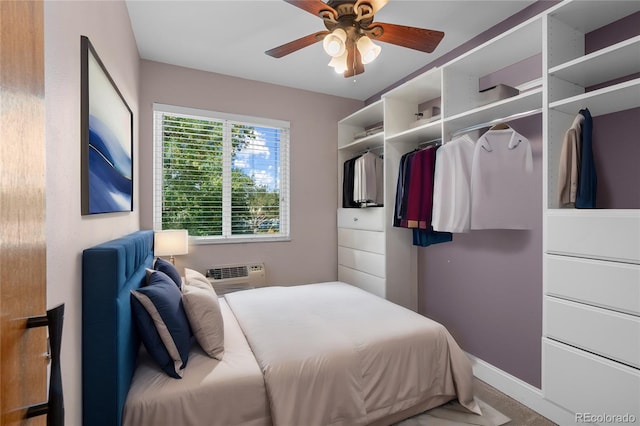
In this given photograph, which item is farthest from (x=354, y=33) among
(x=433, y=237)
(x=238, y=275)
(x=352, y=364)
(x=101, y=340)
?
(x=238, y=275)

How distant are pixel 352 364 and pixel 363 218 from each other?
1976 mm

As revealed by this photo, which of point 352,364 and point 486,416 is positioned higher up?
point 352,364

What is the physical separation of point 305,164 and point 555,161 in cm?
253

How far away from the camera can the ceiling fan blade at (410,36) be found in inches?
72.4

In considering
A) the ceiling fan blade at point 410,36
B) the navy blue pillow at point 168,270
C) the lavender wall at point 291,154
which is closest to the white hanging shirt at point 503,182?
the ceiling fan blade at point 410,36

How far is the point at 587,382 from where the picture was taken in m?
1.61

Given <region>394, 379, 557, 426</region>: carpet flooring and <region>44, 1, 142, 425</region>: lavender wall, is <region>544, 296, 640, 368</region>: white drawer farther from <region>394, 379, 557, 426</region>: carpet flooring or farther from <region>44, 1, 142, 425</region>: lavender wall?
<region>44, 1, 142, 425</region>: lavender wall

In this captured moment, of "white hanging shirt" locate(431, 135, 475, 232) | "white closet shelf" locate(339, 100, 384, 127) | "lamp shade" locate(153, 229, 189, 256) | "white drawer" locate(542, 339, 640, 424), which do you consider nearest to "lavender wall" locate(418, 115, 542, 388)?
"white hanging shirt" locate(431, 135, 475, 232)

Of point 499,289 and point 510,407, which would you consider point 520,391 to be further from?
point 499,289

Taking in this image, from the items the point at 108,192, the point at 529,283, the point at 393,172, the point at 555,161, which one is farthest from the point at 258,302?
the point at 555,161

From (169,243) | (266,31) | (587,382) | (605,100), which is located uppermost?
(266,31)

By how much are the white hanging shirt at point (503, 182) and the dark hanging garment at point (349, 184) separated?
1.54 metres

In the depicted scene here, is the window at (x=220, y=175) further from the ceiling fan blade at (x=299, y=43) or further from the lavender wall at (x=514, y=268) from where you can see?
the lavender wall at (x=514, y=268)

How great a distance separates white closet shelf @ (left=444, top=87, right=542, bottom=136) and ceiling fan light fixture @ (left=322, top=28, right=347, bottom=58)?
3.60ft
